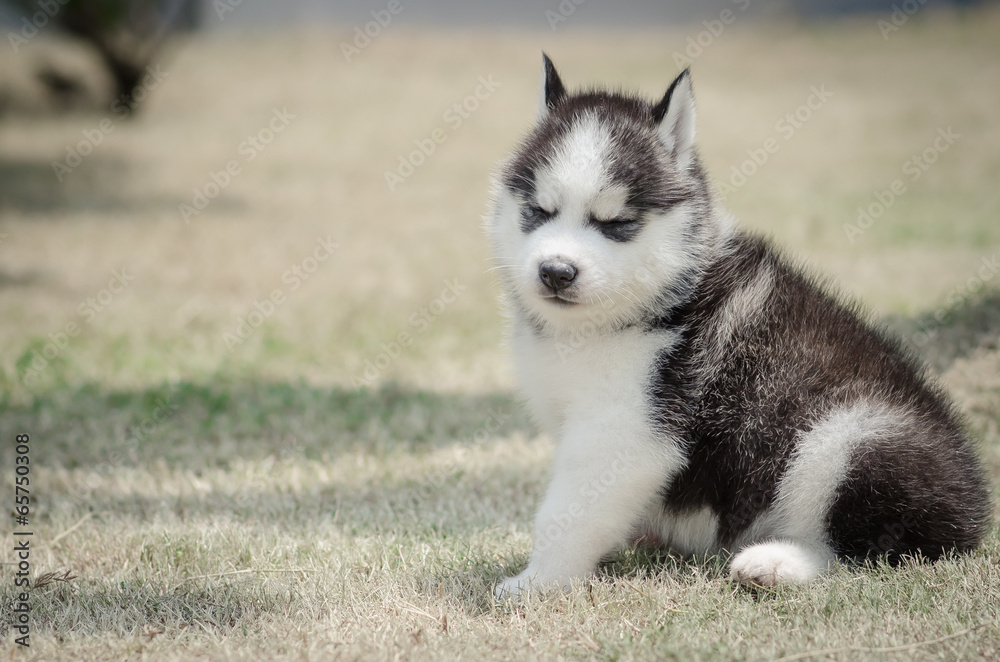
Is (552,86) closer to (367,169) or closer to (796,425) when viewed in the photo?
(796,425)

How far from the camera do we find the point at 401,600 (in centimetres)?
308

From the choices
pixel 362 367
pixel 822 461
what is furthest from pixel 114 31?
pixel 822 461

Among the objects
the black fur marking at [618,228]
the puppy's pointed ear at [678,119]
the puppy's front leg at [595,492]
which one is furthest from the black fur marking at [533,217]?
the puppy's front leg at [595,492]

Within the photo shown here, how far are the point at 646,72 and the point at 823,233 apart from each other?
8.90 metres

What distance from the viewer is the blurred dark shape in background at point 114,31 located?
15562 mm

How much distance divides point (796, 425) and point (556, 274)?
3.10 feet

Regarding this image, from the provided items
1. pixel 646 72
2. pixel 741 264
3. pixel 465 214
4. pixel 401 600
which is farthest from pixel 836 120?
pixel 401 600

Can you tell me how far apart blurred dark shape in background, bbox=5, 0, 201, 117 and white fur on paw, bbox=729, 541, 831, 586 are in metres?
15.4

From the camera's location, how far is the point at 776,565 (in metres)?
2.91

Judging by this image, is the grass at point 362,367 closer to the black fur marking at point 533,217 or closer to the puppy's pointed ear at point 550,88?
the black fur marking at point 533,217

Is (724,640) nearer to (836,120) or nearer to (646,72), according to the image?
(836,120)

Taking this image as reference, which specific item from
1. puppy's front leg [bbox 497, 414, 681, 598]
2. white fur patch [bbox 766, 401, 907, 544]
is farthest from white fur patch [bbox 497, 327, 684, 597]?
white fur patch [bbox 766, 401, 907, 544]

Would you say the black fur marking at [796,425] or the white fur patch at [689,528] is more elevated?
the black fur marking at [796,425]

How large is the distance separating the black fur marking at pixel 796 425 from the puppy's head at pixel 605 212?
0.19 meters
